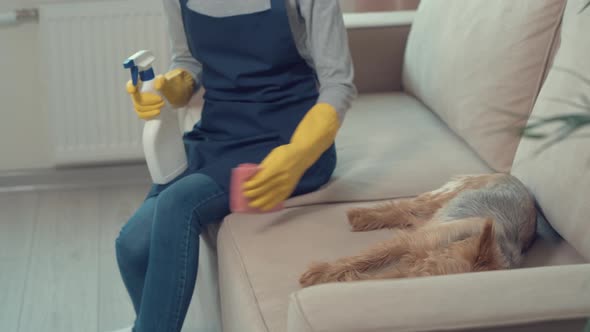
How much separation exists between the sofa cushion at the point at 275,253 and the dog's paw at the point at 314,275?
20 millimetres

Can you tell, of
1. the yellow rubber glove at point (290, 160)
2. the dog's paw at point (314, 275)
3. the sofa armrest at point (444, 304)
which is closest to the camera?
the sofa armrest at point (444, 304)

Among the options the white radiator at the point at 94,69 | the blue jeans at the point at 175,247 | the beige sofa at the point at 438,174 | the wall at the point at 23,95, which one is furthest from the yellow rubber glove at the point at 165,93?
the wall at the point at 23,95

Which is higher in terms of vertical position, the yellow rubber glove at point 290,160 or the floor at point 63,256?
the yellow rubber glove at point 290,160

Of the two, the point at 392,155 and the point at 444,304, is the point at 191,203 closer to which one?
the point at 392,155

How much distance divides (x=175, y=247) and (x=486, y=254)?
23.1 inches

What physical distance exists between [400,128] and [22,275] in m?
1.11

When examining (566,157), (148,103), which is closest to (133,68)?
(148,103)

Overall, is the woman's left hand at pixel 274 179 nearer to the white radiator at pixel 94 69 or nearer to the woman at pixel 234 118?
the woman at pixel 234 118

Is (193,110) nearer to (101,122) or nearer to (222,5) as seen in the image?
(222,5)

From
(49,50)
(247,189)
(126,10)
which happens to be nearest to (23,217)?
(49,50)

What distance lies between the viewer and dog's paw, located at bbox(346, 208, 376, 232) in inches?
64.3

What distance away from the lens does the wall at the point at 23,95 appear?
9.24ft

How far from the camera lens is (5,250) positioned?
2529 millimetres

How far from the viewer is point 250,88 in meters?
1.76
